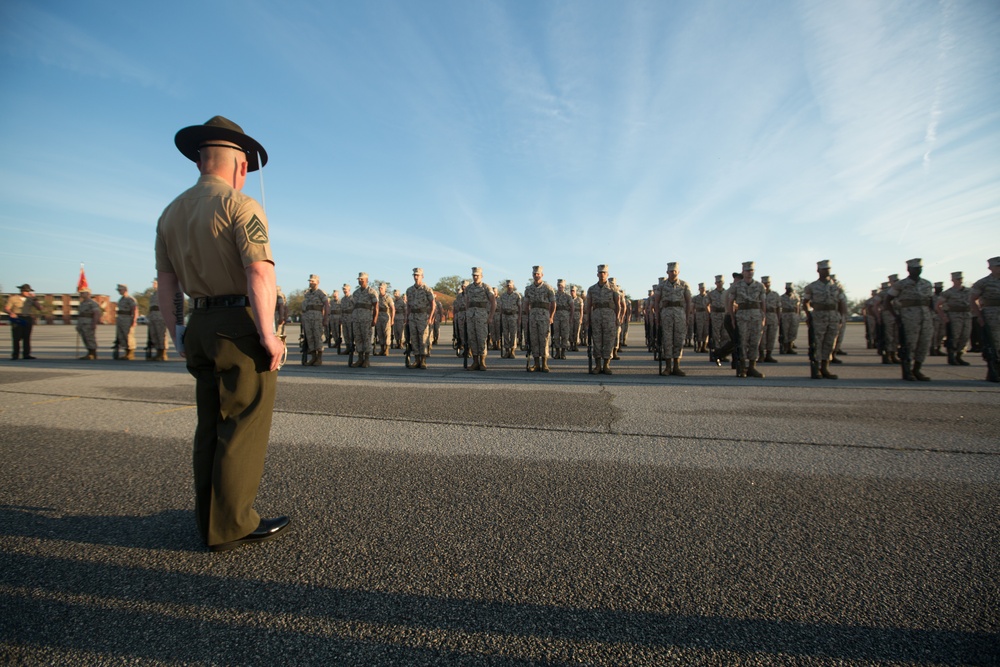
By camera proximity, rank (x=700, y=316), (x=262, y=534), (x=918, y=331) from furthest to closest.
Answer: (x=700, y=316), (x=918, y=331), (x=262, y=534)

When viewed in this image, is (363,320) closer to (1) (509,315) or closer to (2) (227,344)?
(1) (509,315)

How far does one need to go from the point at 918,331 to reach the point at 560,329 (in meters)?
8.98

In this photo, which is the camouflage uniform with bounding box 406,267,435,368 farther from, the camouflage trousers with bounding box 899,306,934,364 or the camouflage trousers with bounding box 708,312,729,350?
the camouflage trousers with bounding box 899,306,934,364

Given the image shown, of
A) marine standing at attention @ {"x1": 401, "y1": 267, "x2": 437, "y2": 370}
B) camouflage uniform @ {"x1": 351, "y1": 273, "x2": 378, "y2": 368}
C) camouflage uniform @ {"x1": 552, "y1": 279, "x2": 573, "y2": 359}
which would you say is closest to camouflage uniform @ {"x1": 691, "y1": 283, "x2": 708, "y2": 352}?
camouflage uniform @ {"x1": 552, "y1": 279, "x2": 573, "y2": 359}

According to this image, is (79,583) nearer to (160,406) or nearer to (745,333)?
(160,406)

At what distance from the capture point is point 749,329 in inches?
387

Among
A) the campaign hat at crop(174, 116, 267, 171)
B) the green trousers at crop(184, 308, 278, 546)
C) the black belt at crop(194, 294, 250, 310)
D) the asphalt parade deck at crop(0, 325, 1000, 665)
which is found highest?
the campaign hat at crop(174, 116, 267, 171)

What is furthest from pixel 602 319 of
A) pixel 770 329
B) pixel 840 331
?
pixel 840 331

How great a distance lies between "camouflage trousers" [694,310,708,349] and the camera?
54.0 ft

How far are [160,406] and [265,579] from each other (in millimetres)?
5373

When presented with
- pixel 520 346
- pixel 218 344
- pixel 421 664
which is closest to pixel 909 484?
pixel 421 664

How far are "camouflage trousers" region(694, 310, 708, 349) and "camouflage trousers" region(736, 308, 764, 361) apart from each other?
6728 mm

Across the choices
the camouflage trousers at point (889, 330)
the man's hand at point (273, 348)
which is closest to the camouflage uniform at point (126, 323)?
the man's hand at point (273, 348)

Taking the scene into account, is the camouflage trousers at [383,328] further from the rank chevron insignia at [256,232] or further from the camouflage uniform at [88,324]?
the rank chevron insignia at [256,232]
